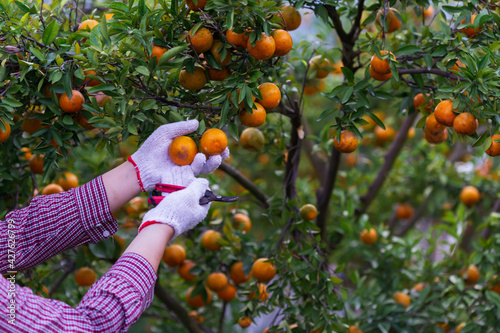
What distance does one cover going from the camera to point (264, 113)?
1.41 m

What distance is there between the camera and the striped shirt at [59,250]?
43.4 inches

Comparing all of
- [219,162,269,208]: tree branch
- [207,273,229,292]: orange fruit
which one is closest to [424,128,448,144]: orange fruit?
[219,162,269,208]: tree branch

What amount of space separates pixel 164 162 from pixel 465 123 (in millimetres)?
876

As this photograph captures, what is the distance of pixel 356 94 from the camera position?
5.30 feet

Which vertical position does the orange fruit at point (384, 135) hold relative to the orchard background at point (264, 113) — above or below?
below

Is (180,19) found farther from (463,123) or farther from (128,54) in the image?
(463,123)

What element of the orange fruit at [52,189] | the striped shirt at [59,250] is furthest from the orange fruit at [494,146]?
the orange fruit at [52,189]

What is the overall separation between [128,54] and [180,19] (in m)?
0.18

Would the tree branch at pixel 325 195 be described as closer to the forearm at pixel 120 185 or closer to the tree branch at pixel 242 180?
the tree branch at pixel 242 180

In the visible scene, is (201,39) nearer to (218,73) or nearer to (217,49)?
(217,49)

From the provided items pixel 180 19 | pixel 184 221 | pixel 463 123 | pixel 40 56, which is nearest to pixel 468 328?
pixel 463 123

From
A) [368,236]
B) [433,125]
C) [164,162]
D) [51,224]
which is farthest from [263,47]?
[368,236]

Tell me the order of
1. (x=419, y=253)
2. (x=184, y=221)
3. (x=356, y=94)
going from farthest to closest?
(x=419, y=253)
(x=356, y=94)
(x=184, y=221)

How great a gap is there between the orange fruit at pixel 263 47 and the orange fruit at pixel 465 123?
583 millimetres
